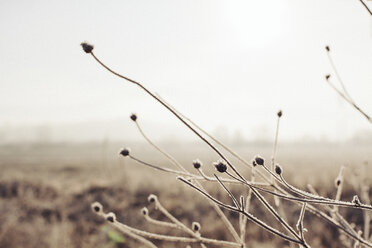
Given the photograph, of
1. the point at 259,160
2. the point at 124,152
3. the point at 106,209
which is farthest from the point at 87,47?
the point at 106,209

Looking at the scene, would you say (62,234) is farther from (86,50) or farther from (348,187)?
(348,187)

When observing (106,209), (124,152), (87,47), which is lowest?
(106,209)

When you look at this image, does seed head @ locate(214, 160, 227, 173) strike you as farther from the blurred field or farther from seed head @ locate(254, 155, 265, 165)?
the blurred field

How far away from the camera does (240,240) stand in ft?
2.79

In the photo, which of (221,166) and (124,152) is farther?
(124,152)

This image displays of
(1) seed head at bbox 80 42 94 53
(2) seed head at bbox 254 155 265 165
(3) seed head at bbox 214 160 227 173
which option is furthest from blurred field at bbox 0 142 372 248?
(1) seed head at bbox 80 42 94 53

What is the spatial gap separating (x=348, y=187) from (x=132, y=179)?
7255 millimetres

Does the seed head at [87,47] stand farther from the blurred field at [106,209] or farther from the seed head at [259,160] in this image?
the blurred field at [106,209]

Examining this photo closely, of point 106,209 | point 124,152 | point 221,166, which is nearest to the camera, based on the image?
point 221,166

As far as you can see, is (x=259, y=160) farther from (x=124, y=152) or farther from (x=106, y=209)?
(x=106, y=209)

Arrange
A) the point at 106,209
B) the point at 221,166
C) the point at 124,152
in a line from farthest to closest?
the point at 106,209 → the point at 124,152 → the point at 221,166

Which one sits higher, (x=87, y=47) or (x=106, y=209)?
(x=87, y=47)

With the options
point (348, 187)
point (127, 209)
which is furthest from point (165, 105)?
point (348, 187)

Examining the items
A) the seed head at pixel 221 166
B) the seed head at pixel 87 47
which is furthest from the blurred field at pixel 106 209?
the seed head at pixel 87 47
